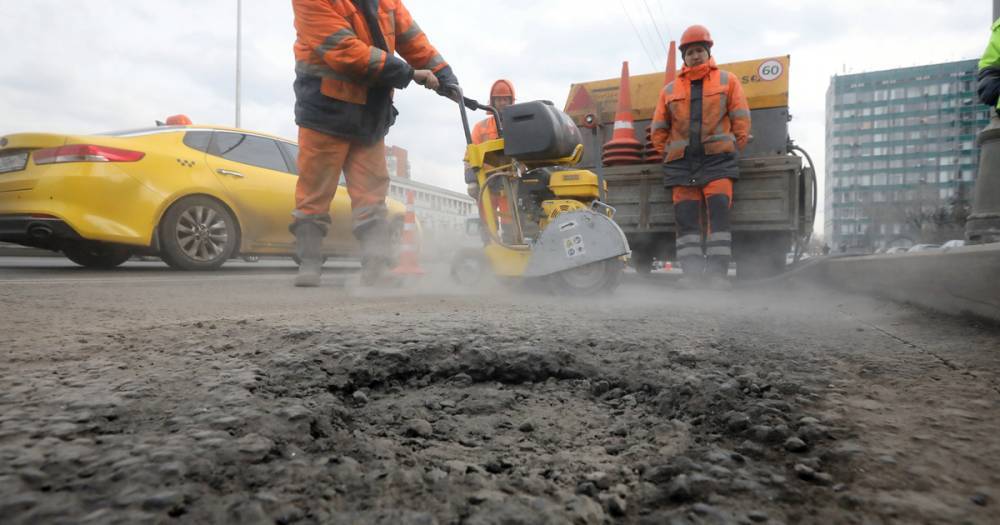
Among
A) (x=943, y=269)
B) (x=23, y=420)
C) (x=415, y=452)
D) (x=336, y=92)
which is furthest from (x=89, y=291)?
(x=943, y=269)

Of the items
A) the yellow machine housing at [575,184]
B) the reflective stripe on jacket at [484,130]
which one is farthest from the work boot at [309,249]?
the reflective stripe on jacket at [484,130]

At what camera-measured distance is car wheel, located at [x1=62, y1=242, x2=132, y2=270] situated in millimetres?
4160

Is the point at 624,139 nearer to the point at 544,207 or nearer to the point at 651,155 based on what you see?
the point at 651,155

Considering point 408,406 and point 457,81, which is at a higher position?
point 457,81

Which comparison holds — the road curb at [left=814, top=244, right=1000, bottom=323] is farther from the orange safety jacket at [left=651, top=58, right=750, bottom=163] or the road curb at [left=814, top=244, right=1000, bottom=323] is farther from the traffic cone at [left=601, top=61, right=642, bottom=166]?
the traffic cone at [left=601, top=61, right=642, bottom=166]

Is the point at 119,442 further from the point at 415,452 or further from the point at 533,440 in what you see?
Answer: the point at 533,440

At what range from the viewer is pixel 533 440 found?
2.84 ft

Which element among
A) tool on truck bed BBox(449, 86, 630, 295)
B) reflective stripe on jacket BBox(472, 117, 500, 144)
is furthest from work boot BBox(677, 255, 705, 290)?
reflective stripe on jacket BBox(472, 117, 500, 144)

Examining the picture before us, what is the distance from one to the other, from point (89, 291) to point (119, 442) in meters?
2.31

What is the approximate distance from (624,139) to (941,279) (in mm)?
3044

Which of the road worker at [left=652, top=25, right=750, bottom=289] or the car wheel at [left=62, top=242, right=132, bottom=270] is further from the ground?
the road worker at [left=652, top=25, right=750, bottom=289]

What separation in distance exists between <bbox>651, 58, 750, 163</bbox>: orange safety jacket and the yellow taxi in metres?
3.19

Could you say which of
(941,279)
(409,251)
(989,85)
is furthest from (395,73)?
(989,85)

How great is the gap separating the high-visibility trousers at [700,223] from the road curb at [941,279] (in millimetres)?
831
